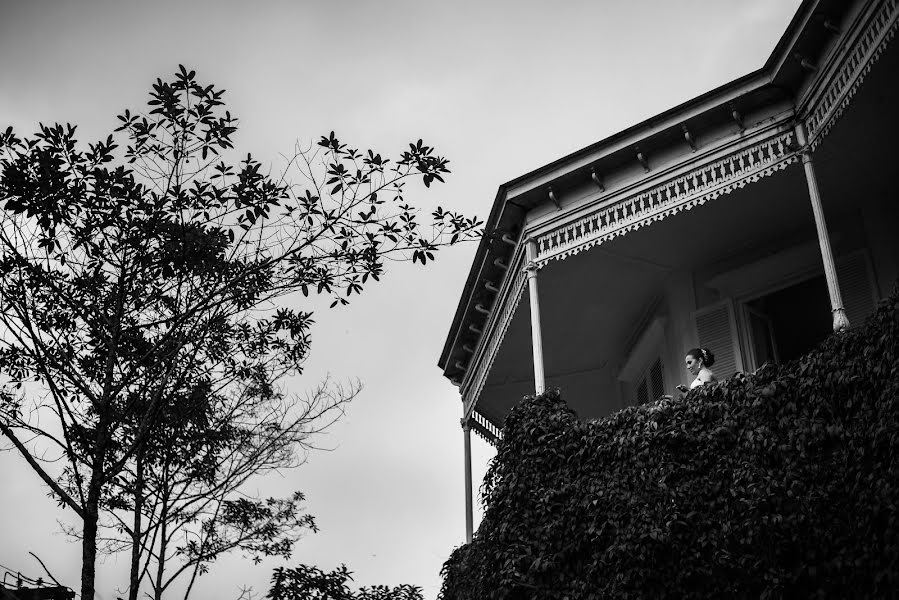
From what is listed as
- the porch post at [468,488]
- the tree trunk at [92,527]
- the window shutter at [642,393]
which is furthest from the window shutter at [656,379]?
the tree trunk at [92,527]

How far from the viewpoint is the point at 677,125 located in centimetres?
1304

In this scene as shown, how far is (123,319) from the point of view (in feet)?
37.9

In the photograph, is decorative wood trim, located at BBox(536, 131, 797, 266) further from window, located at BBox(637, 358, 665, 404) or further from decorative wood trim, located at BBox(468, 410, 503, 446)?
decorative wood trim, located at BBox(468, 410, 503, 446)

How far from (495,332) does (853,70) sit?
7.62 meters

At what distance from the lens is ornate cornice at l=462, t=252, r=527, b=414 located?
1536 cm

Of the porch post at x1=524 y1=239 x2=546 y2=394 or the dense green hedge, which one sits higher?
the porch post at x1=524 y1=239 x2=546 y2=394

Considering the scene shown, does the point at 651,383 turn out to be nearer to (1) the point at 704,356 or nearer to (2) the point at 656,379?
(2) the point at 656,379

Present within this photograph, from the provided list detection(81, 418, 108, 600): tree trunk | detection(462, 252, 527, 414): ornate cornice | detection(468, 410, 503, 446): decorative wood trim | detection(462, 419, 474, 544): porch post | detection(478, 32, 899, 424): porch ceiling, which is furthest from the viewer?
detection(468, 410, 503, 446): decorative wood trim

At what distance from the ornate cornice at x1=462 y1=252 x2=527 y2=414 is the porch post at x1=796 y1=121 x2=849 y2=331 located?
442cm

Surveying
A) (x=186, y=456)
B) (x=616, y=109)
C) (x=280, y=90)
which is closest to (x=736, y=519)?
(x=186, y=456)

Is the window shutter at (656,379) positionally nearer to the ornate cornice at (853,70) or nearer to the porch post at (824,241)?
the porch post at (824,241)

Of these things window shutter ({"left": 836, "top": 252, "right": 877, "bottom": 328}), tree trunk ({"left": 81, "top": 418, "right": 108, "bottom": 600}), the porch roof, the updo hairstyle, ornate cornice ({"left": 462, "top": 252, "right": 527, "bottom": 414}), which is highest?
the porch roof

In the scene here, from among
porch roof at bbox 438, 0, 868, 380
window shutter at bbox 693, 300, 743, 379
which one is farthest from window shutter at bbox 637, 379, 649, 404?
porch roof at bbox 438, 0, 868, 380

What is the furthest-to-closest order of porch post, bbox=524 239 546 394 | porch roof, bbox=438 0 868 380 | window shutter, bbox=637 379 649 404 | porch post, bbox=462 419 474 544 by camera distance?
porch post, bbox=462 419 474 544, window shutter, bbox=637 379 649 404, porch post, bbox=524 239 546 394, porch roof, bbox=438 0 868 380
